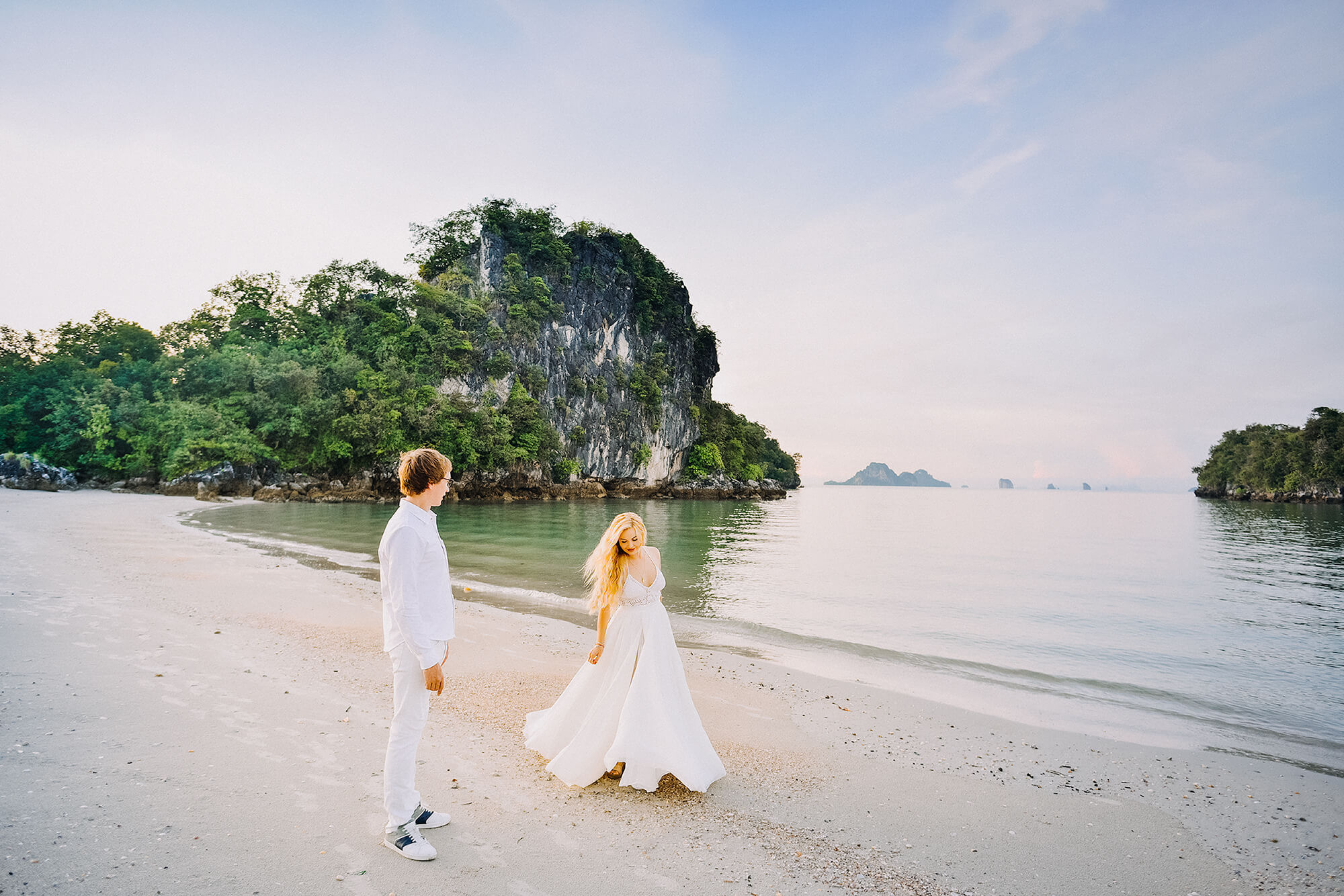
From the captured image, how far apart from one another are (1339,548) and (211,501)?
5615cm

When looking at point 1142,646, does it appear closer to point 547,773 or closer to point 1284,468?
point 547,773

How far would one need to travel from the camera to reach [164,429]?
37188 mm

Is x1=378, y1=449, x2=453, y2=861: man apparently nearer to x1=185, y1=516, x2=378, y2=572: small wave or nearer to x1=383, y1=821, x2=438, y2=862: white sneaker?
x1=383, y1=821, x2=438, y2=862: white sneaker

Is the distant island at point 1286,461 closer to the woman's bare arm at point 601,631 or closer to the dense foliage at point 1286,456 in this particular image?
the dense foliage at point 1286,456

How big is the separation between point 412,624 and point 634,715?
1.66 m

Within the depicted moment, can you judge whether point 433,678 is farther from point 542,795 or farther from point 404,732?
point 542,795

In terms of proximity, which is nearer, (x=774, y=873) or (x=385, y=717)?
(x=774, y=873)

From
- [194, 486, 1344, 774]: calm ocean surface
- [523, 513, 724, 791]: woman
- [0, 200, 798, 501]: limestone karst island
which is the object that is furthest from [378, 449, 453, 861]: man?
[0, 200, 798, 501]: limestone karst island

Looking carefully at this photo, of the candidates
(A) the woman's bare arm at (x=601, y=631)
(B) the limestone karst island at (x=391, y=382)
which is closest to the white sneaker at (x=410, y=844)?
(A) the woman's bare arm at (x=601, y=631)

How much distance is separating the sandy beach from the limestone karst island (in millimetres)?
38070

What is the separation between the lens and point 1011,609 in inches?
536

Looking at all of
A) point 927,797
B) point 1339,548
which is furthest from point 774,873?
point 1339,548

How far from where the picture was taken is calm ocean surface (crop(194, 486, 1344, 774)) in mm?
7430

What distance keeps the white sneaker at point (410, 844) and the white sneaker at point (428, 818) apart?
0.45 feet
